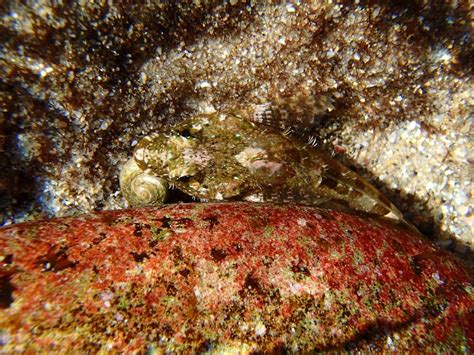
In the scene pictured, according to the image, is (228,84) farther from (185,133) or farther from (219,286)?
(219,286)

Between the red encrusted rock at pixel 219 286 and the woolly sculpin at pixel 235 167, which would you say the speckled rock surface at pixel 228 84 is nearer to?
the woolly sculpin at pixel 235 167

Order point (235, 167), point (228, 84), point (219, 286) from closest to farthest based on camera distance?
point (219, 286) < point (235, 167) < point (228, 84)

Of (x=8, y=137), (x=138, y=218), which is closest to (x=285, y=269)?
(x=138, y=218)

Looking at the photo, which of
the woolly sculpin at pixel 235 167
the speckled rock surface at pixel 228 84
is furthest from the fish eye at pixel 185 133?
the speckled rock surface at pixel 228 84

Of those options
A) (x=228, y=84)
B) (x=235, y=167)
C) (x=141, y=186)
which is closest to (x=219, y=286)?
(x=235, y=167)

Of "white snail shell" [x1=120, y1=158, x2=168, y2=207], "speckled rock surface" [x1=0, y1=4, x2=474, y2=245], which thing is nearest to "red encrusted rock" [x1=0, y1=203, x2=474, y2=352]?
"white snail shell" [x1=120, y1=158, x2=168, y2=207]

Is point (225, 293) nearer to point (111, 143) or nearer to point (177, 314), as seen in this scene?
point (177, 314)

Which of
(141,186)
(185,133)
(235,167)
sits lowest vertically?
(141,186)
